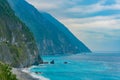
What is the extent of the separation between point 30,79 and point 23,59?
57.1 m

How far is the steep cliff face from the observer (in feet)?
513

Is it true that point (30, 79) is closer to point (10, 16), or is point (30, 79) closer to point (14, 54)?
point (14, 54)

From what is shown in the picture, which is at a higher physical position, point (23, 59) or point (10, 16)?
point (10, 16)

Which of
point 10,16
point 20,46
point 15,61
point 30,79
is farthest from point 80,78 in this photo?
A: point 10,16

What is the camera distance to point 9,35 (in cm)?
17825

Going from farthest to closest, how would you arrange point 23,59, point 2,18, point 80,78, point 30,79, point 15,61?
point 2,18 < point 23,59 < point 15,61 < point 80,78 < point 30,79

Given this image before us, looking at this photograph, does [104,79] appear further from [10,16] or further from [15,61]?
[10,16]

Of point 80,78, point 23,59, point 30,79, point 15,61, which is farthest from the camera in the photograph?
point 23,59

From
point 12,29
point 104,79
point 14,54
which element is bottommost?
point 104,79

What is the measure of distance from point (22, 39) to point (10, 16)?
12.3 metres

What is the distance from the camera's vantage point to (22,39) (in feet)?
635

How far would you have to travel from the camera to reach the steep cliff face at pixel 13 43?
15623 cm

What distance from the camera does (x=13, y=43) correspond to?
582 ft

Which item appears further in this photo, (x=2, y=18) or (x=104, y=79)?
(x=2, y=18)
